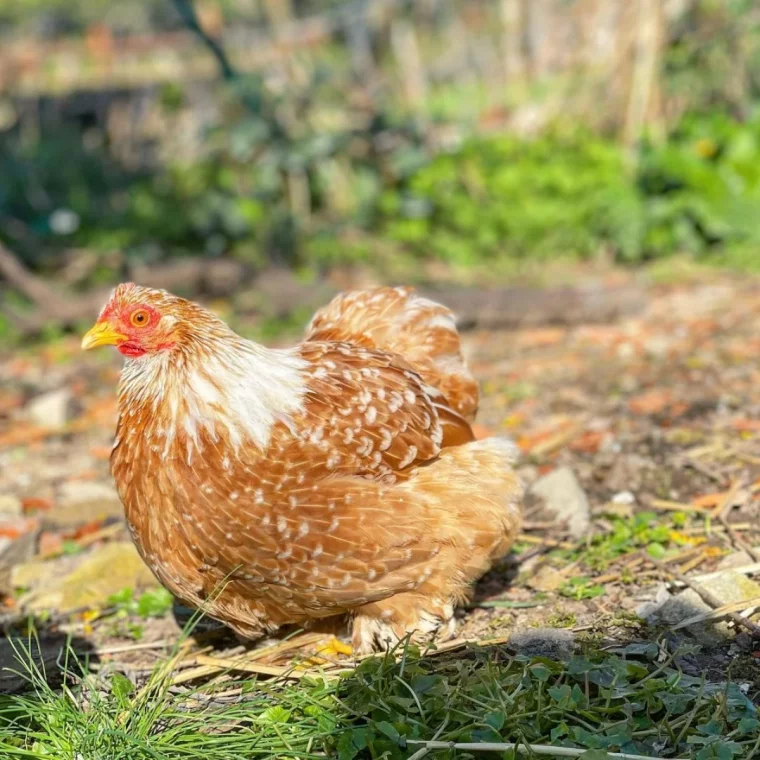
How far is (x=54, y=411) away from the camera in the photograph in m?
6.27

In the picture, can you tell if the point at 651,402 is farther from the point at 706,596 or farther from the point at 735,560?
the point at 706,596

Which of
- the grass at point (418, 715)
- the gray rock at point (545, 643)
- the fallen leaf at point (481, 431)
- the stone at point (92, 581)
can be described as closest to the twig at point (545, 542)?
the gray rock at point (545, 643)

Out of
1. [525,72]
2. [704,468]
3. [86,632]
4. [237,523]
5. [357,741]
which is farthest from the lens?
[525,72]

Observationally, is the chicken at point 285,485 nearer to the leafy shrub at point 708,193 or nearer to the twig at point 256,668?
the twig at point 256,668

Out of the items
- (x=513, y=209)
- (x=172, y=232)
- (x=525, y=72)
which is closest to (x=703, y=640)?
(x=513, y=209)

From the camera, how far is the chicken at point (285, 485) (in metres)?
3.06

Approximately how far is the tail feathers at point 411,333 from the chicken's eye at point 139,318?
3.36 feet

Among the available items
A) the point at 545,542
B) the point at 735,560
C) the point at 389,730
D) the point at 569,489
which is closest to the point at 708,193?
the point at 569,489

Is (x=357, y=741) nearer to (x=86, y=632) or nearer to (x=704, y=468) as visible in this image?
(x=86, y=632)

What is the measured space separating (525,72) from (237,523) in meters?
9.80

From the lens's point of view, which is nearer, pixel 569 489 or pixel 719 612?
pixel 719 612

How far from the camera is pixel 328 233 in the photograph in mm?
9266

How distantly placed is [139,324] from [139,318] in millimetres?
21

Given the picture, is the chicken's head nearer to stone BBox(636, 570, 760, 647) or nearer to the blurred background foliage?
stone BBox(636, 570, 760, 647)
